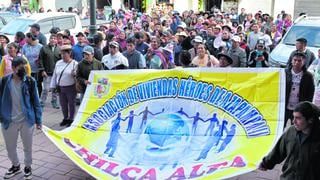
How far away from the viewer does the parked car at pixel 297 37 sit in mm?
11443

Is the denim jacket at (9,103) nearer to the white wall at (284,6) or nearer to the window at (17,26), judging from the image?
the window at (17,26)

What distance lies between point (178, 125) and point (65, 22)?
1068cm

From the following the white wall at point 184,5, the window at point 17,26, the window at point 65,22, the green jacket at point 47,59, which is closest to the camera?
the green jacket at point 47,59

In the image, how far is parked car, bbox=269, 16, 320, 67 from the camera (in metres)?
11.4

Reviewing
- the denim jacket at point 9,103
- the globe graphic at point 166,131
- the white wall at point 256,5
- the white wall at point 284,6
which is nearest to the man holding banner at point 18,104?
the denim jacket at point 9,103

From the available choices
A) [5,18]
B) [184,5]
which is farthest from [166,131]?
[184,5]

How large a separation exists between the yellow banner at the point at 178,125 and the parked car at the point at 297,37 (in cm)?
506

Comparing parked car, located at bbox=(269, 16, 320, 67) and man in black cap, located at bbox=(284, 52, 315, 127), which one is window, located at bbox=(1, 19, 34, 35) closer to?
parked car, located at bbox=(269, 16, 320, 67)

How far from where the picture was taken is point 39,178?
623 cm

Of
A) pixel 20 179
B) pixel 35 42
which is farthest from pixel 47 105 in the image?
pixel 20 179

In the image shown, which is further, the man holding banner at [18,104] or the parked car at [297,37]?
the parked car at [297,37]

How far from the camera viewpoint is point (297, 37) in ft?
40.6

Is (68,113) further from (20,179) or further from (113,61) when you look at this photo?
(20,179)

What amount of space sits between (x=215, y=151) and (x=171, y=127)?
0.76 m
